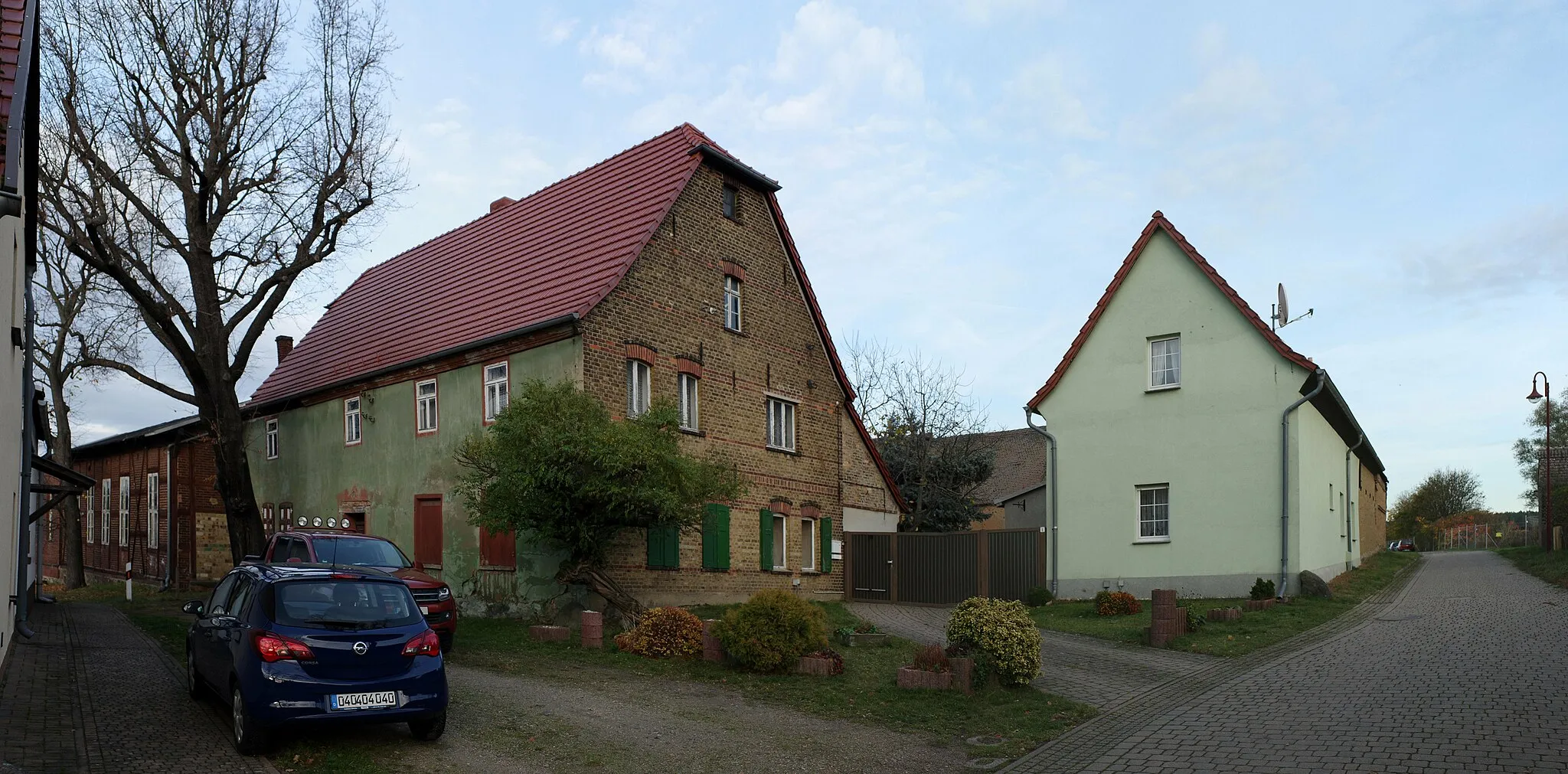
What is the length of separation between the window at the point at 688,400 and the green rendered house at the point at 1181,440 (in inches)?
301

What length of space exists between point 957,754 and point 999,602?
343 centimetres

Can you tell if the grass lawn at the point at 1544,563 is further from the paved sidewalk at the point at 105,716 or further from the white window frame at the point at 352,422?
the white window frame at the point at 352,422

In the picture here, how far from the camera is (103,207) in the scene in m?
22.7

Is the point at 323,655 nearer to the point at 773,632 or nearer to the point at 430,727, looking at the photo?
the point at 430,727

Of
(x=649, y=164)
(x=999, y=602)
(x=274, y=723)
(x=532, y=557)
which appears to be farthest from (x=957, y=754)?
(x=649, y=164)

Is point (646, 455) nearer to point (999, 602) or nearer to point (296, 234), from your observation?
point (999, 602)

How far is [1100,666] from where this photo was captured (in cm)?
1502

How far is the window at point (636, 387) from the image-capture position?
21734mm

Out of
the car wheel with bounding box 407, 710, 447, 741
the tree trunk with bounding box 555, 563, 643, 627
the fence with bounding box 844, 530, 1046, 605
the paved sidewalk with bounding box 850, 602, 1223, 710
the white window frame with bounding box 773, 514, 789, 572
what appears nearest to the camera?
the car wheel with bounding box 407, 710, 447, 741

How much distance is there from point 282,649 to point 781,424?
1786 cm

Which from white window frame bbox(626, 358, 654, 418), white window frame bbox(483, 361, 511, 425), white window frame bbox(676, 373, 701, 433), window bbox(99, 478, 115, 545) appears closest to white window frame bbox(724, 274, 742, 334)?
white window frame bbox(676, 373, 701, 433)

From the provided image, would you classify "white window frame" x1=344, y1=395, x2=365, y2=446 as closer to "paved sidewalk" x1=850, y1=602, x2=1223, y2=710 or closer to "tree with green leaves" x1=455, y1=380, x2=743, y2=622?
"tree with green leaves" x1=455, y1=380, x2=743, y2=622

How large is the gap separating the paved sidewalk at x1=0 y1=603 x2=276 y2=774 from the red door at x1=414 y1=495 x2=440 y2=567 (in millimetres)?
6904

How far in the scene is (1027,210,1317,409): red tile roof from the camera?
2161 cm
